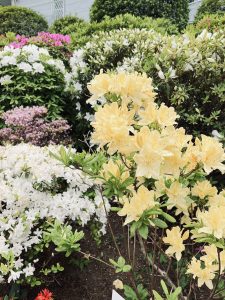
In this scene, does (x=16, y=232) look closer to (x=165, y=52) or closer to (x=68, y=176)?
(x=68, y=176)

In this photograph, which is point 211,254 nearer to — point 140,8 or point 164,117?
point 164,117

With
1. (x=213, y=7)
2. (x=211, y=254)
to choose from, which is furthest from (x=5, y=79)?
(x=213, y=7)

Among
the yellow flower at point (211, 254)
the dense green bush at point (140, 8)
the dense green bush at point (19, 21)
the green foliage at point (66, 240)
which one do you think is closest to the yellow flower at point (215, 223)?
the yellow flower at point (211, 254)

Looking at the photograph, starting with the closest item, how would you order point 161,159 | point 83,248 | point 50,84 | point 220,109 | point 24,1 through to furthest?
point 161,159
point 83,248
point 220,109
point 50,84
point 24,1

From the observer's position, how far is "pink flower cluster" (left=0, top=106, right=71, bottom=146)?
13.3 feet

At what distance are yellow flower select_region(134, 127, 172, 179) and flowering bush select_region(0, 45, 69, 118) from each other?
331 centimetres

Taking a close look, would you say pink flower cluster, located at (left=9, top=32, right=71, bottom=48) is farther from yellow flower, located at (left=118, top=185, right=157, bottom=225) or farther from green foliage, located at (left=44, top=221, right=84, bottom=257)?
yellow flower, located at (left=118, top=185, right=157, bottom=225)

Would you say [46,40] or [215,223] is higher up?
[215,223]

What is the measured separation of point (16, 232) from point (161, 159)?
114 centimetres

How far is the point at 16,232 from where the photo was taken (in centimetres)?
233

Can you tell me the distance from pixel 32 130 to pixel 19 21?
8854 millimetres

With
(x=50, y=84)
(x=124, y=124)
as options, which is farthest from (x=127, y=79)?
(x=50, y=84)

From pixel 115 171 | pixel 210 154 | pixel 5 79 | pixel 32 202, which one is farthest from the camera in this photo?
pixel 5 79

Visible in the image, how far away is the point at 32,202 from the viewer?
99.3 inches
